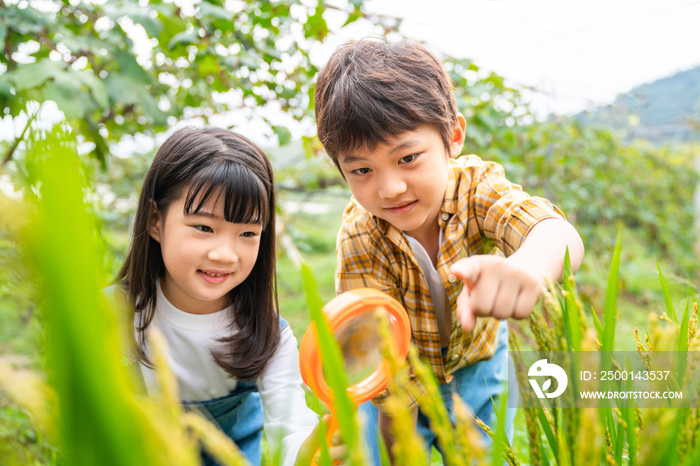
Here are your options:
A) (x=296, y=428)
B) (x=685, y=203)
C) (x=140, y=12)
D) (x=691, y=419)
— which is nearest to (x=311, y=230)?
(x=685, y=203)

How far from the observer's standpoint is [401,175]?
3.56 ft

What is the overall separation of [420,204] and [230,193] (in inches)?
20.0

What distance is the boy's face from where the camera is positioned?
1085 millimetres

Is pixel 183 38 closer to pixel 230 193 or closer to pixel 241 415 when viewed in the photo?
pixel 230 193

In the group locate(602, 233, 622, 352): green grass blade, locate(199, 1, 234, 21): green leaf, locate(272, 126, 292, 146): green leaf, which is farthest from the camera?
locate(272, 126, 292, 146): green leaf

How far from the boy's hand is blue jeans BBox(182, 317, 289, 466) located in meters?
0.99

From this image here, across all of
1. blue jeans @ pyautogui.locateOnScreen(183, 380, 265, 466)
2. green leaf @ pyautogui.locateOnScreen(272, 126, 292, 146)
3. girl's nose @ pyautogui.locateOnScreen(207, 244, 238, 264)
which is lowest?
blue jeans @ pyautogui.locateOnScreen(183, 380, 265, 466)

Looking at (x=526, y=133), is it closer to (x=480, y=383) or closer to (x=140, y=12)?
(x=480, y=383)

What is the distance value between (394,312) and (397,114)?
584mm

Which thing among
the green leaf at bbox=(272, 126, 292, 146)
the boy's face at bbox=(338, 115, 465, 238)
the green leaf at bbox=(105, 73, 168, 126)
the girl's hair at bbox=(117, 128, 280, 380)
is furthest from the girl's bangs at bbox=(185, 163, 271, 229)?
the green leaf at bbox=(272, 126, 292, 146)

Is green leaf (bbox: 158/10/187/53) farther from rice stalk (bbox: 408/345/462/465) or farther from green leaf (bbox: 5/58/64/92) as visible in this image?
rice stalk (bbox: 408/345/462/465)

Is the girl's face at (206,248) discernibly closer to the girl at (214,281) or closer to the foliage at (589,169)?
the girl at (214,281)

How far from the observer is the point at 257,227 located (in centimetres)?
124

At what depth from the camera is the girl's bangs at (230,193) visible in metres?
1.18
